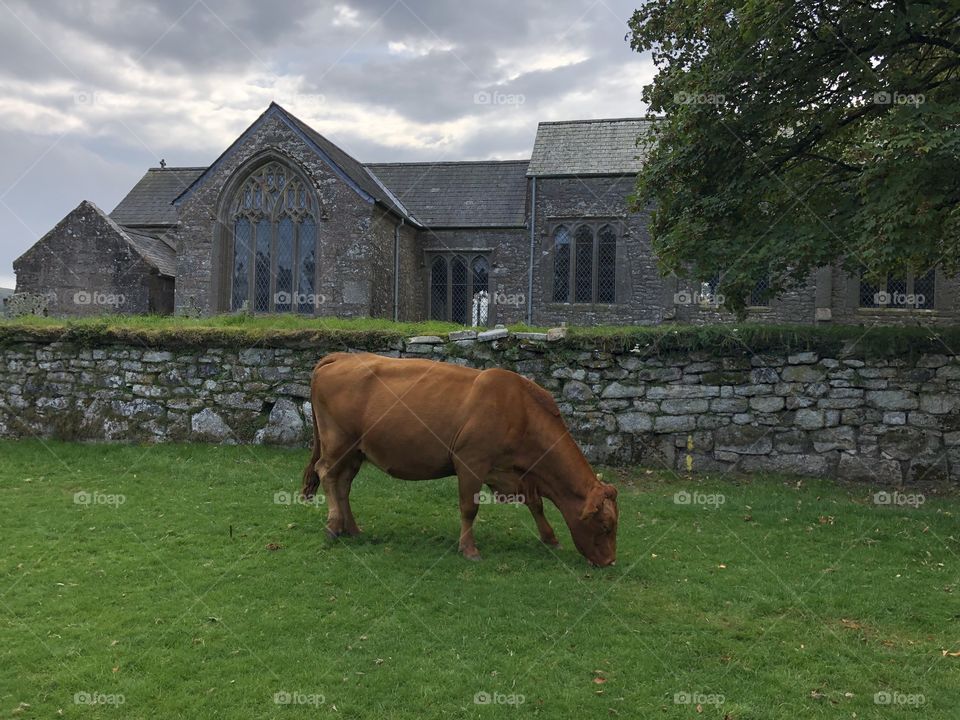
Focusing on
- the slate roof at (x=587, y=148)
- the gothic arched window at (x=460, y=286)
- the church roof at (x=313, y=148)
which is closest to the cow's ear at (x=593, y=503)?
the church roof at (x=313, y=148)

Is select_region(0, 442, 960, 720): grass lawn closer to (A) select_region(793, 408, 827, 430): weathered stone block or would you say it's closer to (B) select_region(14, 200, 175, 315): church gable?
(A) select_region(793, 408, 827, 430): weathered stone block

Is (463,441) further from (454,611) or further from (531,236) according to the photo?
(531,236)

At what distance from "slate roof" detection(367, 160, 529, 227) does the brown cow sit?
1924 cm

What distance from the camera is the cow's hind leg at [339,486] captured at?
8.02 metres

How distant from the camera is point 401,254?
2538cm

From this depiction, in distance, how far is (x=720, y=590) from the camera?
685 centimetres

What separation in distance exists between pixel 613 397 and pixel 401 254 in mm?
14906

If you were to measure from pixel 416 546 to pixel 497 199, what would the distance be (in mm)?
21809

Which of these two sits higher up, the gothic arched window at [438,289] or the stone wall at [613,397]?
the gothic arched window at [438,289]

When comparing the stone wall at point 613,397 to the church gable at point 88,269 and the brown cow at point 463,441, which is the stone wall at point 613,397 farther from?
the church gable at point 88,269

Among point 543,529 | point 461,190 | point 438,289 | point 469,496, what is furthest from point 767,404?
point 461,190

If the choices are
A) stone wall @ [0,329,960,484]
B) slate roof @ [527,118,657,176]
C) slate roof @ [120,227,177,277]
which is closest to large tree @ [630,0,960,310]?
stone wall @ [0,329,960,484]

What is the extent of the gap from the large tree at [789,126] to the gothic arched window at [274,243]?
14481mm

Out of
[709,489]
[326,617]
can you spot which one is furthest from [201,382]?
[709,489]
